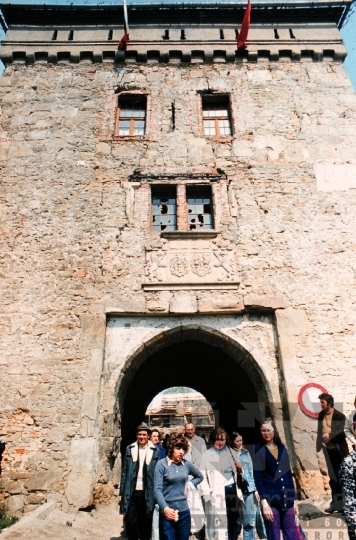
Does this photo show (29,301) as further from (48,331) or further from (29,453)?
(29,453)

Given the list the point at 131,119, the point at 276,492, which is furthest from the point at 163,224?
the point at 276,492

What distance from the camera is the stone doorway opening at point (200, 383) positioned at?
9359mm

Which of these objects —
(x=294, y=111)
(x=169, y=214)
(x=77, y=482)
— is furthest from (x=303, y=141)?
(x=77, y=482)

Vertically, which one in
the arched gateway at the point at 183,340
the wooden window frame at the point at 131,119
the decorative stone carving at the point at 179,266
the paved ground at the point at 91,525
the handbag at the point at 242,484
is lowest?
the paved ground at the point at 91,525

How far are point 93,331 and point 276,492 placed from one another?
4070 millimetres

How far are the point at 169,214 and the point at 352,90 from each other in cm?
556

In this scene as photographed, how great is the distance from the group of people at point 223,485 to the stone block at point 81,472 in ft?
4.74

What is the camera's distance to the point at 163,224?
25.7 feet

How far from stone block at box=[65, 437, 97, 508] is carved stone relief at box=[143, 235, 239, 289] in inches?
110

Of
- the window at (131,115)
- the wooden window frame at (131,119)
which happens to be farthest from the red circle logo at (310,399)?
the window at (131,115)

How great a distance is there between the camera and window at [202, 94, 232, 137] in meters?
8.95

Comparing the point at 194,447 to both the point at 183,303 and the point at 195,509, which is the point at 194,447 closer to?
the point at 195,509

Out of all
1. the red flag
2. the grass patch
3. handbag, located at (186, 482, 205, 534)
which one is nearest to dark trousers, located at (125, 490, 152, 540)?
handbag, located at (186, 482, 205, 534)

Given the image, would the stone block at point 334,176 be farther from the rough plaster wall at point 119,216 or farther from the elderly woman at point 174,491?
the elderly woman at point 174,491
